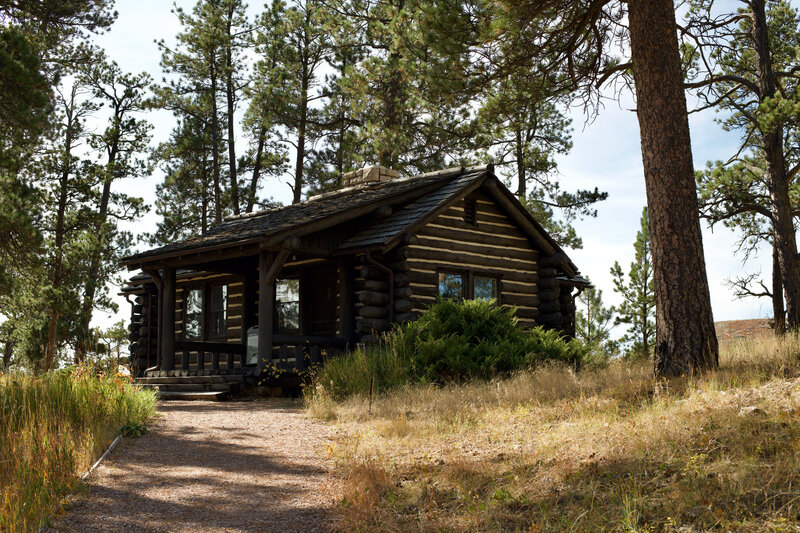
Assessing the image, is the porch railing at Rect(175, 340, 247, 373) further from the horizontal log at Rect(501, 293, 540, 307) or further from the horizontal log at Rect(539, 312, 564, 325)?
the horizontal log at Rect(539, 312, 564, 325)

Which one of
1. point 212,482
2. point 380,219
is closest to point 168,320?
point 380,219

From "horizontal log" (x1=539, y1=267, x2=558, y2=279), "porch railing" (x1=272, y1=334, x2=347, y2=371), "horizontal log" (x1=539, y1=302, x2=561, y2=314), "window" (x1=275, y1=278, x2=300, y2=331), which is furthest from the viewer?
"horizontal log" (x1=539, y1=267, x2=558, y2=279)

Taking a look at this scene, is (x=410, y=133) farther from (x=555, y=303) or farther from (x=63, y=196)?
(x=63, y=196)

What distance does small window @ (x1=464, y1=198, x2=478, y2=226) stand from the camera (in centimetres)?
1802

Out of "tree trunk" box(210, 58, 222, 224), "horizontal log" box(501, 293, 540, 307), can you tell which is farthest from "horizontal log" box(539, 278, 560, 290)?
"tree trunk" box(210, 58, 222, 224)

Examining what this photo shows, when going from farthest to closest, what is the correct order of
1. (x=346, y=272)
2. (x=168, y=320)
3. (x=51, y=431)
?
(x=168, y=320) → (x=346, y=272) → (x=51, y=431)

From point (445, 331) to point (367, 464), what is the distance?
673 centimetres

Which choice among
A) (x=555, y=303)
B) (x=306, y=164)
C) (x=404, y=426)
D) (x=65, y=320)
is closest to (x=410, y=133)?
(x=306, y=164)

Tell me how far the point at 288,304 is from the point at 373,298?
4.01 meters

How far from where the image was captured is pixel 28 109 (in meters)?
15.8

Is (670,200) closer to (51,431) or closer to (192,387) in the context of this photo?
(51,431)

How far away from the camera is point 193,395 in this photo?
1500 cm

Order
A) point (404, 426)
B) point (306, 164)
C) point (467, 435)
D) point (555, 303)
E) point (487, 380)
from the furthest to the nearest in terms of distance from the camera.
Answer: point (306, 164), point (555, 303), point (487, 380), point (404, 426), point (467, 435)

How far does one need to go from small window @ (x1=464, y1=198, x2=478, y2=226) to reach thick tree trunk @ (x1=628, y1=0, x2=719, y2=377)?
318 inches
